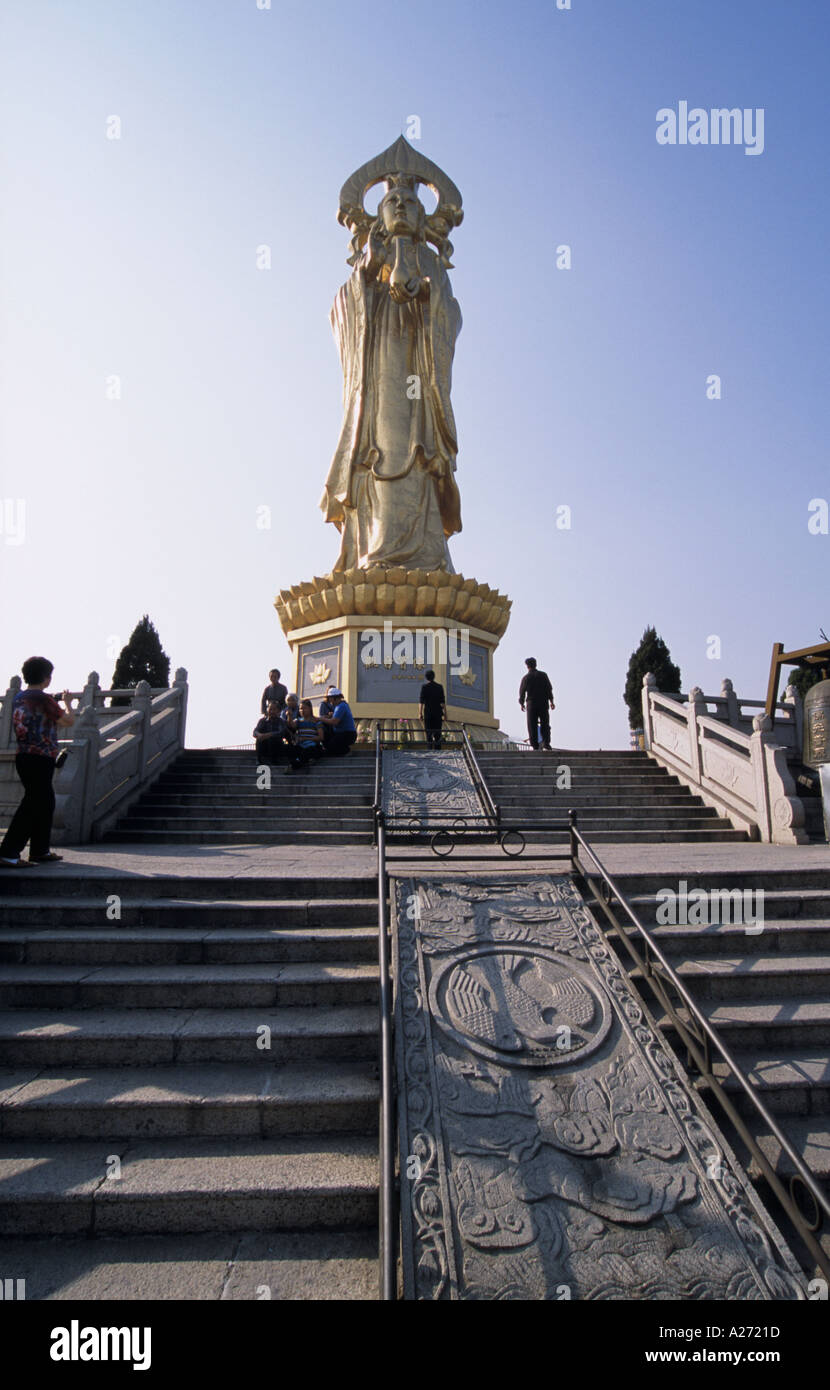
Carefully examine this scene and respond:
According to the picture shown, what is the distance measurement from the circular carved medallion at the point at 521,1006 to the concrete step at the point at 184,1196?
0.69 meters

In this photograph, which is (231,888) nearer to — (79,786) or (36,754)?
(36,754)

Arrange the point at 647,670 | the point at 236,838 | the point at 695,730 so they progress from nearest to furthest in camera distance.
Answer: the point at 236,838 → the point at 695,730 → the point at 647,670

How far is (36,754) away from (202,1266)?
3.97m

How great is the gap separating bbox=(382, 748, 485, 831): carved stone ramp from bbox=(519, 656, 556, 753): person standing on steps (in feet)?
6.56

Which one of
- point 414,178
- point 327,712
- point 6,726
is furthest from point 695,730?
point 414,178

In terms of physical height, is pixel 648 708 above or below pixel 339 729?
above

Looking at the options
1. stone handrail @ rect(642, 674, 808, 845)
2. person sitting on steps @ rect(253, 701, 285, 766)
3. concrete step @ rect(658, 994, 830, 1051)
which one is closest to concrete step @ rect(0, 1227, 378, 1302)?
concrete step @ rect(658, 994, 830, 1051)

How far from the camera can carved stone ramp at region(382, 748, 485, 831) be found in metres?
7.35

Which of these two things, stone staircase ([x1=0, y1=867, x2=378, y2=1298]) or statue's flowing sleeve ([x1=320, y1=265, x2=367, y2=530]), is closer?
stone staircase ([x1=0, y1=867, x2=378, y2=1298])

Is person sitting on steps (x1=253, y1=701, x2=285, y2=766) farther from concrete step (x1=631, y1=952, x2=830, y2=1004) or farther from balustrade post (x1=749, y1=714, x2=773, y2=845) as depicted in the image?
concrete step (x1=631, y1=952, x2=830, y2=1004)

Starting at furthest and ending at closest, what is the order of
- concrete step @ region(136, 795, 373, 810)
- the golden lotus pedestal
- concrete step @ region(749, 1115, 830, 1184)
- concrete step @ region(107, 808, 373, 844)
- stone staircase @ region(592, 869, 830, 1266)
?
the golden lotus pedestal, concrete step @ region(136, 795, 373, 810), concrete step @ region(107, 808, 373, 844), stone staircase @ region(592, 869, 830, 1266), concrete step @ region(749, 1115, 830, 1184)

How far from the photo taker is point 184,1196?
237cm
